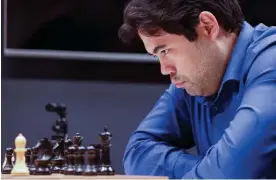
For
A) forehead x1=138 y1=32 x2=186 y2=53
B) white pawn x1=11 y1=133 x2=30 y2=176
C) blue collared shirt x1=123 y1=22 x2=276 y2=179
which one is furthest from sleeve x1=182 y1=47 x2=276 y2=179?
white pawn x1=11 y1=133 x2=30 y2=176

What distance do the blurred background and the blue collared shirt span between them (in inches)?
59.0

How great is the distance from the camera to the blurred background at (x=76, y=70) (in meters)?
3.37

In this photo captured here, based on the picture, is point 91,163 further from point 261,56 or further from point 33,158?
point 261,56

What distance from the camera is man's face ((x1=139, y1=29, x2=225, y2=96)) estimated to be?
1.71 m

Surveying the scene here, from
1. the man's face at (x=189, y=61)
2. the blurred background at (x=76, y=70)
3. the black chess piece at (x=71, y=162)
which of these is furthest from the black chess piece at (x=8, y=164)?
the blurred background at (x=76, y=70)

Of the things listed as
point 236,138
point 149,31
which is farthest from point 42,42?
point 236,138

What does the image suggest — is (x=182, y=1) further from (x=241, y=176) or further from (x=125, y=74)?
(x=125, y=74)

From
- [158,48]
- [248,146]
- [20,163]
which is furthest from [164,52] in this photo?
[20,163]

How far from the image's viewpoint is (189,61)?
1.73 m

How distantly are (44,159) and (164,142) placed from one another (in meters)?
0.37

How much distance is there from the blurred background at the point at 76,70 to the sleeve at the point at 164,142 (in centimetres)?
148

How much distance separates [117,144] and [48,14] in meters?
0.77

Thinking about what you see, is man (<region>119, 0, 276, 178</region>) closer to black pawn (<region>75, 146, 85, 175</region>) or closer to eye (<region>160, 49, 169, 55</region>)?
eye (<region>160, 49, 169, 55</region>)

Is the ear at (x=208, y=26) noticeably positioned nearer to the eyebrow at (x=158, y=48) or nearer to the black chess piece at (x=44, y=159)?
the eyebrow at (x=158, y=48)
